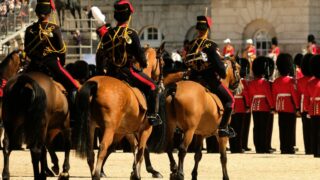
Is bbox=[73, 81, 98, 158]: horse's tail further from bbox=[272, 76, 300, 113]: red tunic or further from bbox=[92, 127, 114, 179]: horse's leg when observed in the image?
bbox=[272, 76, 300, 113]: red tunic

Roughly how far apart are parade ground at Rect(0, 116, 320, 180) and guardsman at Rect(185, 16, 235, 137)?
3.06ft

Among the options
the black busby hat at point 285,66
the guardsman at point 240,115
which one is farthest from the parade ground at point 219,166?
the black busby hat at point 285,66

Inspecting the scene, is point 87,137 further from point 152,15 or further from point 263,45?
point 152,15

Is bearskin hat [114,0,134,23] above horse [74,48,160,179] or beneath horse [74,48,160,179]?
above

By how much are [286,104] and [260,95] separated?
0.61 m

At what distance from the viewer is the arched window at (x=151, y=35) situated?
52.7 metres

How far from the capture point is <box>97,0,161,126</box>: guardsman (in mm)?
17125

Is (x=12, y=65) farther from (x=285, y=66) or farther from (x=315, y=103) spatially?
(x=285, y=66)

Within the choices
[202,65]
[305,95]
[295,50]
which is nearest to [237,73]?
[202,65]

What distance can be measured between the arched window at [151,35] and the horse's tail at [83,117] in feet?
119

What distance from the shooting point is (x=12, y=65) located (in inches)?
870

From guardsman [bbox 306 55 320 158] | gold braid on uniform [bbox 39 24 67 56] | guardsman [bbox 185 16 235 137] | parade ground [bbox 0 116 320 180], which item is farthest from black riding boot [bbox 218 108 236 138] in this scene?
guardsman [bbox 306 55 320 158]

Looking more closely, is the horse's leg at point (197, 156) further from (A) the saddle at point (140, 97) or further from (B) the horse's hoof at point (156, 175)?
(A) the saddle at point (140, 97)

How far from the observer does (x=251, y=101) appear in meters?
25.4
